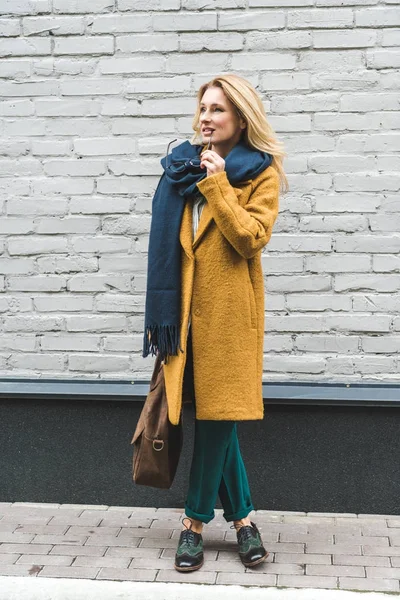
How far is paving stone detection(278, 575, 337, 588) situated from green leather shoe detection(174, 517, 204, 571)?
348 millimetres

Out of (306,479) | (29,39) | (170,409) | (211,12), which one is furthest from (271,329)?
(29,39)

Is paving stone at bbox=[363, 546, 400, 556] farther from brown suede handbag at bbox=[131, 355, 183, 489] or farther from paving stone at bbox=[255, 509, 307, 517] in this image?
brown suede handbag at bbox=[131, 355, 183, 489]

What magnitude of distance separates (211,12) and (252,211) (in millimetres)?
1360

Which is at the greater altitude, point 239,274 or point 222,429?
point 239,274

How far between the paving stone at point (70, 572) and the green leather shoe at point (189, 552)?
34 cm

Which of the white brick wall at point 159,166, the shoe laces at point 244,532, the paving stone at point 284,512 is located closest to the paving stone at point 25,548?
the shoe laces at point 244,532

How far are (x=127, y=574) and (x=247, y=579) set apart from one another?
1.59 feet

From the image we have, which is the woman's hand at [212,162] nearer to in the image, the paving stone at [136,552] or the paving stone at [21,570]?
the paving stone at [136,552]

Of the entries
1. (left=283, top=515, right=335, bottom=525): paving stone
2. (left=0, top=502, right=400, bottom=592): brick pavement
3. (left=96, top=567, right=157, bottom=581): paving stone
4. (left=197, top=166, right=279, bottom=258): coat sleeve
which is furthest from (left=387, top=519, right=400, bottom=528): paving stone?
(left=197, top=166, right=279, bottom=258): coat sleeve

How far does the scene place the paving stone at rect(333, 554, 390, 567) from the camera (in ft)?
12.5

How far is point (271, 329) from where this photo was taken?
4578mm

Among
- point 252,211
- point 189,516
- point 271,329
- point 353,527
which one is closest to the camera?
point 252,211

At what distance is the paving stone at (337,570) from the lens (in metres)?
3.71

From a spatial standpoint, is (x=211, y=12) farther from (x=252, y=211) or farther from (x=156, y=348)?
(x=156, y=348)
